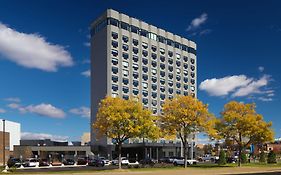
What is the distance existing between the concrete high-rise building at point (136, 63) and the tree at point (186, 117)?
68.8 m

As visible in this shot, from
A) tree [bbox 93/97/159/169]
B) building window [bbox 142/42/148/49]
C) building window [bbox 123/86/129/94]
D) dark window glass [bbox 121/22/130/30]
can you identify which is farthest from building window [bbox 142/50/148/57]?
tree [bbox 93/97/159/169]

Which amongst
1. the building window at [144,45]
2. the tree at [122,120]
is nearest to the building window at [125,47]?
the building window at [144,45]

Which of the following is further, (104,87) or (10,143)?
(104,87)

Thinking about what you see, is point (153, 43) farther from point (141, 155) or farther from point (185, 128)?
point (185, 128)

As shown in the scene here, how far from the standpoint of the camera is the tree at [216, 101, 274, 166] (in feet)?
216

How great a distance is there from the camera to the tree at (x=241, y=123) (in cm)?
6588

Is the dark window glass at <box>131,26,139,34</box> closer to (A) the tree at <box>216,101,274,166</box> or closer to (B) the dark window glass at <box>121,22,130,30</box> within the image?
(B) the dark window glass at <box>121,22,130,30</box>

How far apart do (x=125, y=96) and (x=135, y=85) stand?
7.67 m

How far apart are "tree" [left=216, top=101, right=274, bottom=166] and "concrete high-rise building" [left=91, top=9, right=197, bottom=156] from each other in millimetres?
66183

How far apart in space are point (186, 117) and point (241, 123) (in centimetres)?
1146

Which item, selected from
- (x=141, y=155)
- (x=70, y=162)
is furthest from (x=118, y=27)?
(x=70, y=162)

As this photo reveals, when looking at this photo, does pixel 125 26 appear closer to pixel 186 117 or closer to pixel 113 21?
pixel 113 21

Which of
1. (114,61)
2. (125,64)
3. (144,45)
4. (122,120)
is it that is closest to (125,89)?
(125,64)

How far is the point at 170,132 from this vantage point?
61.9 metres
